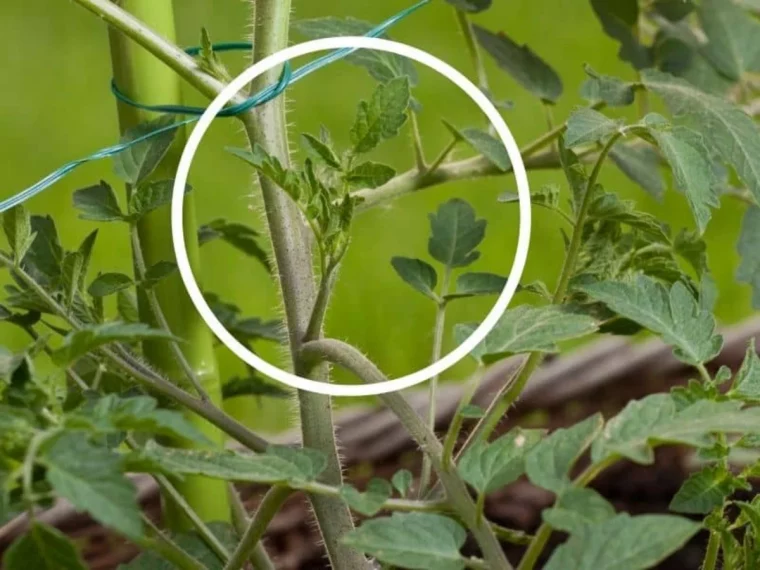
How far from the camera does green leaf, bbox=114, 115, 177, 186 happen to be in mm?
353

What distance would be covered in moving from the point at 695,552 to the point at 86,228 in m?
0.65

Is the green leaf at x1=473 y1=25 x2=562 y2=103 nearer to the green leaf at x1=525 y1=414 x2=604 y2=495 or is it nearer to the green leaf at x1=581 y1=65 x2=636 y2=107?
the green leaf at x1=581 y1=65 x2=636 y2=107

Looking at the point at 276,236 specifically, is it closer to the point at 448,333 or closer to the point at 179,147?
the point at 179,147

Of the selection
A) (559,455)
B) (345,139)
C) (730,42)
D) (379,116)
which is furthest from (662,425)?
(345,139)

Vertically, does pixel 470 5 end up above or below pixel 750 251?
above

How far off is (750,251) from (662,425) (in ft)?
0.75

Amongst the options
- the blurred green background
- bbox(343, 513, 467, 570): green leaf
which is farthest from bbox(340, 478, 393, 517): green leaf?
the blurred green background

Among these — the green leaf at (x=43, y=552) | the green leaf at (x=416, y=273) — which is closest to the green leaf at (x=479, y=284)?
the green leaf at (x=416, y=273)

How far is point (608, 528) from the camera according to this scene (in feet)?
0.74

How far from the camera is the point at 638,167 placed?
462mm

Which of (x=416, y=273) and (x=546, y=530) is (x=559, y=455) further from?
(x=416, y=273)

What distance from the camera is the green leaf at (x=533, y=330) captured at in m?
0.28

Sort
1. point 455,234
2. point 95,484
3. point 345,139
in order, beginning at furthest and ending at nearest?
point 345,139 → point 455,234 → point 95,484

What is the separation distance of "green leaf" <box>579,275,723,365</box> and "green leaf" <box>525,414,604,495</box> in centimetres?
7
